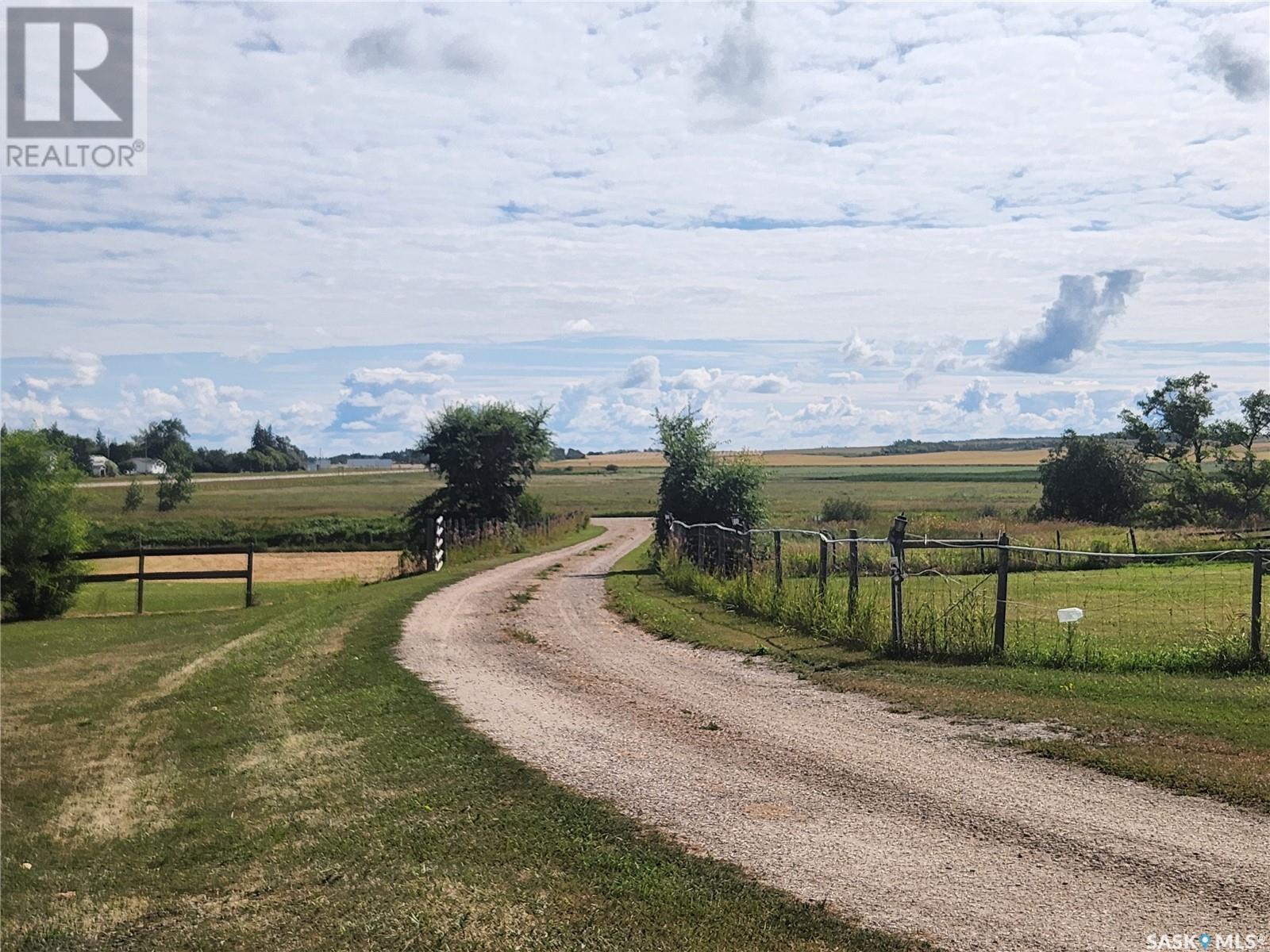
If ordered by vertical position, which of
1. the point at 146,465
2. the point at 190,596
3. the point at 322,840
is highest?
the point at 146,465

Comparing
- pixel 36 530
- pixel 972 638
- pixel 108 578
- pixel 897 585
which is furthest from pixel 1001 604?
A: pixel 36 530

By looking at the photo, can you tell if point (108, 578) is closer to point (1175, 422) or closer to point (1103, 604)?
point (1103, 604)

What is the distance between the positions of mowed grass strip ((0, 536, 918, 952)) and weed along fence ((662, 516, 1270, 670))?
5.97 m

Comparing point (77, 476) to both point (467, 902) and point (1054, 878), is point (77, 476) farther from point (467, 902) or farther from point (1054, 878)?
point (1054, 878)

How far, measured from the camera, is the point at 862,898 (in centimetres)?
585

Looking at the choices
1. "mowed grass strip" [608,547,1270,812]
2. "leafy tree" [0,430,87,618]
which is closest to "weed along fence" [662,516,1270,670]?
"mowed grass strip" [608,547,1270,812]

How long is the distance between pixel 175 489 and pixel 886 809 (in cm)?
9954

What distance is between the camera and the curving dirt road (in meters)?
5.58

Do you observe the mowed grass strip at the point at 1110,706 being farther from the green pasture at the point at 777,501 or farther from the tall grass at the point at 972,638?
the green pasture at the point at 777,501

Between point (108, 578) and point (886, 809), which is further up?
point (886, 809)

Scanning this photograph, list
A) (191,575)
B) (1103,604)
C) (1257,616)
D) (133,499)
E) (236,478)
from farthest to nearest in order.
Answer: (236,478) → (133,499) → (191,575) → (1103,604) → (1257,616)

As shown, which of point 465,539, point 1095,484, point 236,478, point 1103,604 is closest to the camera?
point 1103,604

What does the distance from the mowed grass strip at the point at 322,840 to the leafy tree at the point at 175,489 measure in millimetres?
85484

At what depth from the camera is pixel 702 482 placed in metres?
29.2
